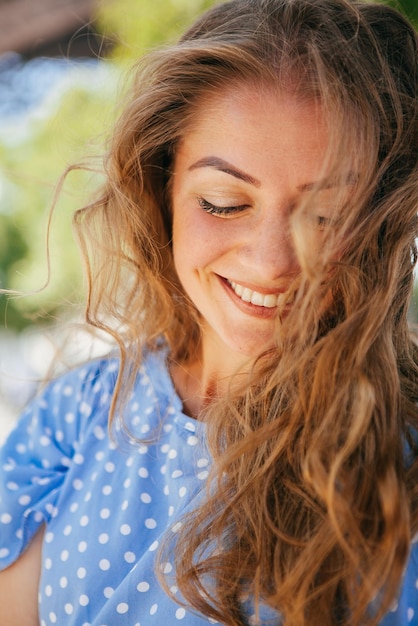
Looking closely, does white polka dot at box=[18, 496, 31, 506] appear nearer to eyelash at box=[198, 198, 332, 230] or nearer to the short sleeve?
the short sleeve

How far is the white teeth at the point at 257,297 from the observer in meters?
1.20

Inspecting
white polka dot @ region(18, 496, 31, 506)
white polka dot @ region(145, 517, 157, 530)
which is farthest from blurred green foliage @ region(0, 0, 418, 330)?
white polka dot @ region(145, 517, 157, 530)

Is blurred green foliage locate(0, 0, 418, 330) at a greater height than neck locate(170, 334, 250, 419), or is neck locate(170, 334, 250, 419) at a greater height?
blurred green foliage locate(0, 0, 418, 330)

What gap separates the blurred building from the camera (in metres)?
2.97

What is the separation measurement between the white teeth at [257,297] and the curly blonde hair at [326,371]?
5cm

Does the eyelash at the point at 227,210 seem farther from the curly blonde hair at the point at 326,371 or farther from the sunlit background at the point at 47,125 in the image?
the sunlit background at the point at 47,125

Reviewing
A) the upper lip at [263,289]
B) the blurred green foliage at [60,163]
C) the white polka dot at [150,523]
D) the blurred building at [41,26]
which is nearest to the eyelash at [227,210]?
the upper lip at [263,289]

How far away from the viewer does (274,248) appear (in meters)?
1.14

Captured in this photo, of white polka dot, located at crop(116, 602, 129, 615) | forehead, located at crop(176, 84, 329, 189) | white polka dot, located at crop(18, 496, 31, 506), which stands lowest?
white polka dot, located at crop(116, 602, 129, 615)

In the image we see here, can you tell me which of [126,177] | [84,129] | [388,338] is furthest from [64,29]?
[388,338]

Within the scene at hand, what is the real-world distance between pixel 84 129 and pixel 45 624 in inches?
57.6

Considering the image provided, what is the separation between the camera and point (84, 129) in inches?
87.7

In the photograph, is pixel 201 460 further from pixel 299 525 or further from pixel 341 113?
pixel 341 113

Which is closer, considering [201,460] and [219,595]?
[219,595]
